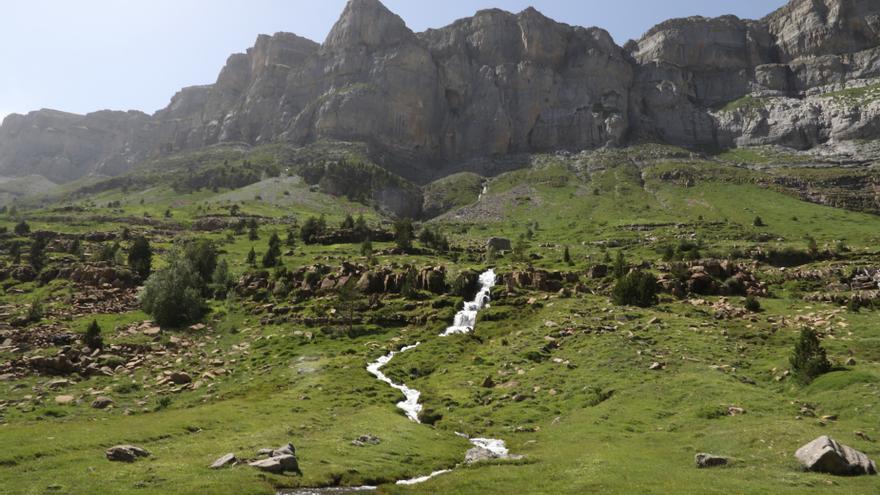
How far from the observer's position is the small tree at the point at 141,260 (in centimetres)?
9962

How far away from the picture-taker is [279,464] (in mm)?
27531

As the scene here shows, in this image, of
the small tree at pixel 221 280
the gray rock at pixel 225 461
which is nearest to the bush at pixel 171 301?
the small tree at pixel 221 280

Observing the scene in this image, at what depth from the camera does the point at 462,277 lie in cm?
8781

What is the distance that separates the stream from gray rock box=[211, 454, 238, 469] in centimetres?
386

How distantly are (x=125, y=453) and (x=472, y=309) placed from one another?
57458 millimetres

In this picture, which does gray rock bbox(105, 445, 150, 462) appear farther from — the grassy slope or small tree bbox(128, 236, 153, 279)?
small tree bbox(128, 236, 153, 279)

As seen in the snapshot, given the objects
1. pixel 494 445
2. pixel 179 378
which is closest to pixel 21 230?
pixel 179 378

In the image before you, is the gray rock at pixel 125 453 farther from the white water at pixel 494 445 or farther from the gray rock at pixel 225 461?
the white water at pixel 494 445

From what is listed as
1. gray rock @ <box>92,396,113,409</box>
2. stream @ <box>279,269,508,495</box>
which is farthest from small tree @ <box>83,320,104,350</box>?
stream @ <box>279,269,508,495</box>

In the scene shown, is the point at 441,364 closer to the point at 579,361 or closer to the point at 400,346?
the point at 400,346

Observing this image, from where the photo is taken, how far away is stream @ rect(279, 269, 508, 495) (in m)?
27.4

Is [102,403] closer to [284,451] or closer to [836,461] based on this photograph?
[284,451]

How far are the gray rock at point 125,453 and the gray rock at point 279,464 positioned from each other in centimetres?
625

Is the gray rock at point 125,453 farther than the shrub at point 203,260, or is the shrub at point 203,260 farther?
the shrub at point 203,260
